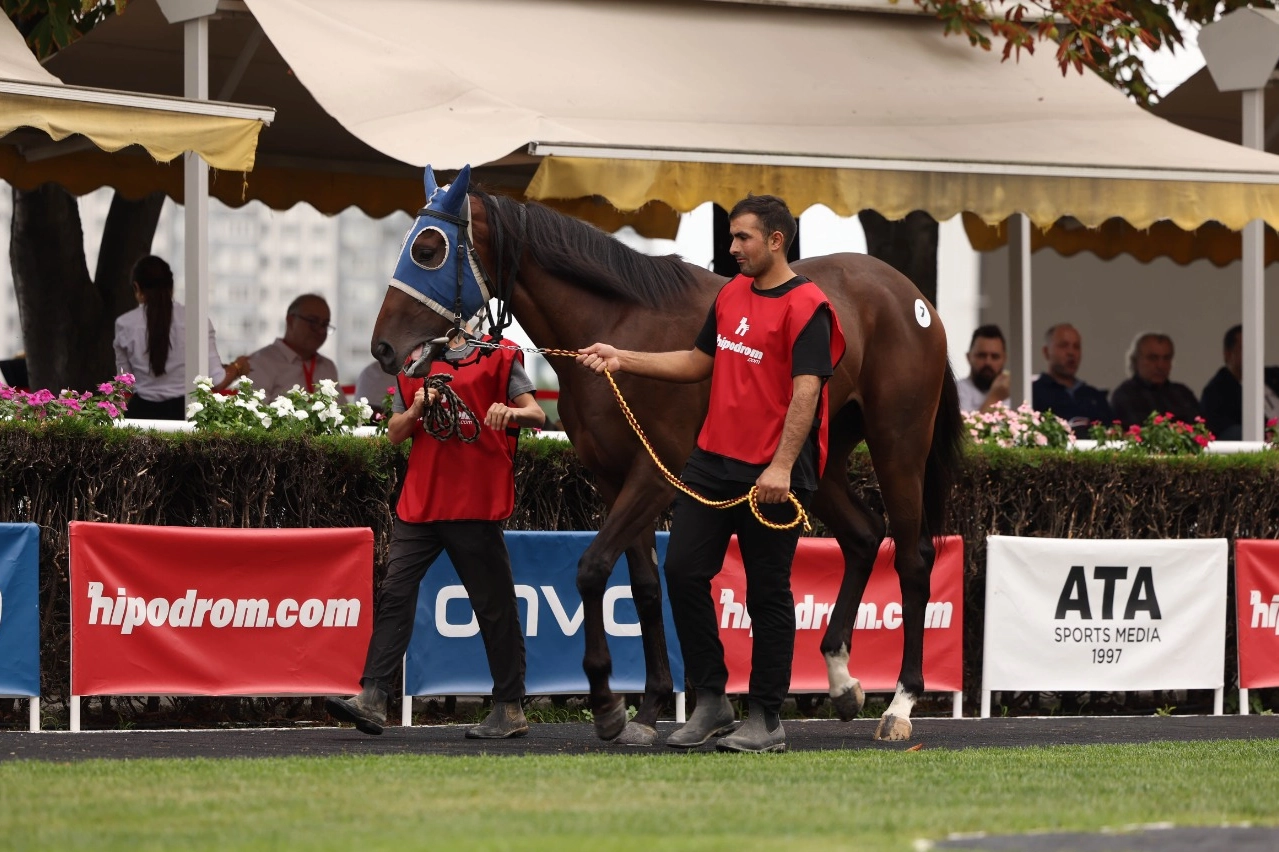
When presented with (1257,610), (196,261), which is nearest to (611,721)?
(196,261)

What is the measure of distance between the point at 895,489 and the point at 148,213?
28.1 feet

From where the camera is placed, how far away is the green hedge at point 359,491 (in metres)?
9.53

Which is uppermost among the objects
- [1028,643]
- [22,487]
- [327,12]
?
[327,12]

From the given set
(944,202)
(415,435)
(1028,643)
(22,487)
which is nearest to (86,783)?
(415,435)

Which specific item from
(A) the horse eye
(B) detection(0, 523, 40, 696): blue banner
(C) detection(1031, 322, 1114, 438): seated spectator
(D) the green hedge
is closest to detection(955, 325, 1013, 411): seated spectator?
(C) detection(1031, 322, 1114, 438): seated spectator

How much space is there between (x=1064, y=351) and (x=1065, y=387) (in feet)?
0.94

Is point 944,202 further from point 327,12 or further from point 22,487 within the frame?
point 22,487

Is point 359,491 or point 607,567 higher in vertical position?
point 359,491

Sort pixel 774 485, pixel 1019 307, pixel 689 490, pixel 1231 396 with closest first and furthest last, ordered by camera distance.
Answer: pixel 774 485
pixel 689 490
pixel 1019 307
pixel 1231 396

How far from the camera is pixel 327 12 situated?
42.9 ft

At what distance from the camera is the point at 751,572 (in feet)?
26.2

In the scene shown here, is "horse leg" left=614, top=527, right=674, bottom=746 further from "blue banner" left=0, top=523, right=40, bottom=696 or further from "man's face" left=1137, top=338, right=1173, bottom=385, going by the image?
"man's face" left=1137, top=338, right=1173, bottom=385

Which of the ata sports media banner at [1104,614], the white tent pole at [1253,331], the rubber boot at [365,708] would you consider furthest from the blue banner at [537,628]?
the white tent pole at [1253,331]

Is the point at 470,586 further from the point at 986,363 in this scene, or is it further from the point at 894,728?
the point at 986,363
